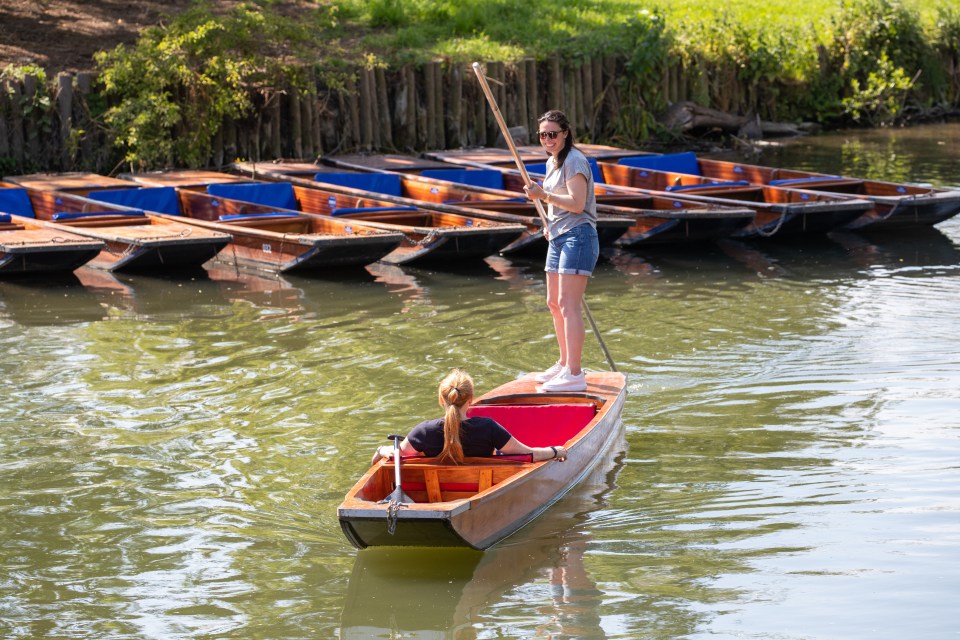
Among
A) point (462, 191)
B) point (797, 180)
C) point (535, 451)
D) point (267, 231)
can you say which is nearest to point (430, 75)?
point (462, 191)

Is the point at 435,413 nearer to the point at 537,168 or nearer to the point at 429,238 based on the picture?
the point at 429,238

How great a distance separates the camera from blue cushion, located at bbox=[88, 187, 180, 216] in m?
16.4

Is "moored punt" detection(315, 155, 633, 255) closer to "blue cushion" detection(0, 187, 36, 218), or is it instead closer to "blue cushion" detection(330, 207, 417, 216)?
"blue cushion" detection(330, 207, 417, 216)

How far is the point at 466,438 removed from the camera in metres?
7.09

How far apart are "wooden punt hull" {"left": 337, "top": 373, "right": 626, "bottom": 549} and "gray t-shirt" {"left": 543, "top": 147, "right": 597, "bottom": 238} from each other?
1.13 meters

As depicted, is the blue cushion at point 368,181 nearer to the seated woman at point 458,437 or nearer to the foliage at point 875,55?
the seated woman at point 458,437

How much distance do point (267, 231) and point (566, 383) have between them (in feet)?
21.7

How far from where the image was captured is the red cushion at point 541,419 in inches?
328

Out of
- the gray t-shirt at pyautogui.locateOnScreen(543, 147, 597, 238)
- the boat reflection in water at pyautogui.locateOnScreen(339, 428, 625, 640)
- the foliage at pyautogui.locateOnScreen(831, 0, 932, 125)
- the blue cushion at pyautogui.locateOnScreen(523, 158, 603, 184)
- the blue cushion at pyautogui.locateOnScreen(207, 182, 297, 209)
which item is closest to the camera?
the boat reflection in water at pyautogui.locateOnScreen(339, 428, 625, 640)

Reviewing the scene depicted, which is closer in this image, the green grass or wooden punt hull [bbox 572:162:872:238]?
wooden punt hull [bbox 572:162:872:238]

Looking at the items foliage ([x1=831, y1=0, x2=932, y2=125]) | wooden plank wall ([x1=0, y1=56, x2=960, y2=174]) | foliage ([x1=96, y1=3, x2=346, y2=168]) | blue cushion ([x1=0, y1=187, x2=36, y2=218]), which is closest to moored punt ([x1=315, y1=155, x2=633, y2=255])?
wooden plank wall ([x1=0, y1=56, x2=960, y2=174])

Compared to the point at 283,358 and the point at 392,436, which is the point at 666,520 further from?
the point at 283,358

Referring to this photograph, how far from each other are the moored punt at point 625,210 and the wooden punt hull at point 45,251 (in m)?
4.49

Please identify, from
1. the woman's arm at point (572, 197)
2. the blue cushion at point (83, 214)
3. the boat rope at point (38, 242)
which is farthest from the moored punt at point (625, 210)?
the woman's arm at point (572, 197)
